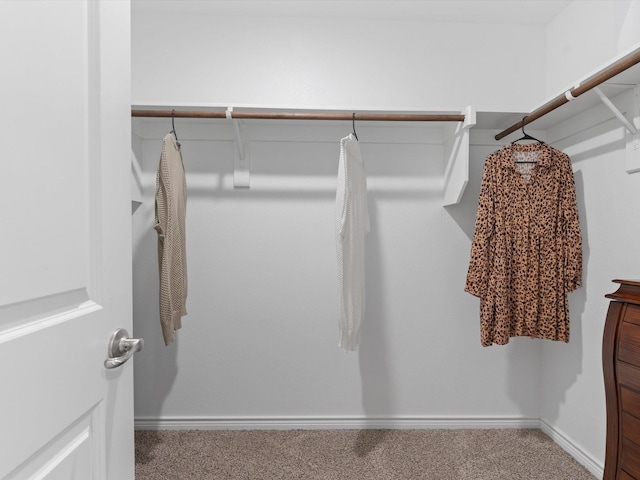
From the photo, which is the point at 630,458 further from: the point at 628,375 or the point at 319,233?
the point at 319,233

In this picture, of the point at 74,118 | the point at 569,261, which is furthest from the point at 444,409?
the point at 74,118

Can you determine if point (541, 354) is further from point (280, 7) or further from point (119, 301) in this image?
point (280, 7)

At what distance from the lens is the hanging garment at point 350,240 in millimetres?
1656

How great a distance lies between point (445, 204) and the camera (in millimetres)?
2166

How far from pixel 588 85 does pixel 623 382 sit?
1066 mm

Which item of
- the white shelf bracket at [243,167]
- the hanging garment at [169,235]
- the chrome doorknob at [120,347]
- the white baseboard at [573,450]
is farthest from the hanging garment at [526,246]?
the chrome doorknob at [120,347]

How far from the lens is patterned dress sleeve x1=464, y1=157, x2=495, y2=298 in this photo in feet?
6.00

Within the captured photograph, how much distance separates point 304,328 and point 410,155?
1.18 m

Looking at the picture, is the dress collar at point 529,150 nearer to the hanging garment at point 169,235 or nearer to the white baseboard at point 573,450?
the white baseboard at point 573,450

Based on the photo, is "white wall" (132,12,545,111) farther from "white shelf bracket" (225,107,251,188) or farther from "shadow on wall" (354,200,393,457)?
"shadow on wall" (354,200,393,457)

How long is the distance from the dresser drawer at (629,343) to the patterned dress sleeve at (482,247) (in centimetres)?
64

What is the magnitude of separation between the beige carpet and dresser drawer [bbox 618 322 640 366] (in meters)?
0.90

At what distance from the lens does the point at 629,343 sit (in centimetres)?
119

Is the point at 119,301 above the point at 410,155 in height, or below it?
below
